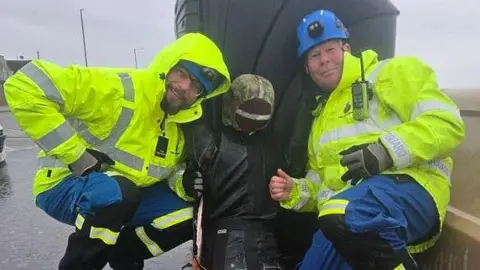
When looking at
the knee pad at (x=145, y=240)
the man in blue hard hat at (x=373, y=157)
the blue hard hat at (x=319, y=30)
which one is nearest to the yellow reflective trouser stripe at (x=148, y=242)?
the knee pad at (x=145, y=240)

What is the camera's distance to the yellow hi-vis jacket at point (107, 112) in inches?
87.3

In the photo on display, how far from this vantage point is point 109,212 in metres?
2.29

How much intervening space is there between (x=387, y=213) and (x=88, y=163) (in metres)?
1.27

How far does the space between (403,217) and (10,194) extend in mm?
5224

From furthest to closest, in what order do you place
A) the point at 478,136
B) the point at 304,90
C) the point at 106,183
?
the point at 304,90
the point at 106,183
the point at 478,136

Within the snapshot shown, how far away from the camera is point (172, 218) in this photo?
8.58ft

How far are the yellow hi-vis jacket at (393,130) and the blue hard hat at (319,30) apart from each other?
0.13 metres

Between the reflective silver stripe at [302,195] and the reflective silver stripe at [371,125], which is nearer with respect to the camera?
the reflective silver stripe at [371,125]

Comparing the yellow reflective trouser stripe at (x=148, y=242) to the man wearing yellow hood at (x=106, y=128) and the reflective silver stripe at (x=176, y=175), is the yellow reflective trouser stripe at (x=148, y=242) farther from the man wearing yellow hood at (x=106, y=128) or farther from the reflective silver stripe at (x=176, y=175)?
the reflective silver stripe at (x=176, y=175)

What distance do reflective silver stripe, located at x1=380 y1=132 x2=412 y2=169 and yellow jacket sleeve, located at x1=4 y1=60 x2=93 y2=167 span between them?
1.26 m

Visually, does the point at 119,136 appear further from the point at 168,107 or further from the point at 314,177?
the point at 314,177

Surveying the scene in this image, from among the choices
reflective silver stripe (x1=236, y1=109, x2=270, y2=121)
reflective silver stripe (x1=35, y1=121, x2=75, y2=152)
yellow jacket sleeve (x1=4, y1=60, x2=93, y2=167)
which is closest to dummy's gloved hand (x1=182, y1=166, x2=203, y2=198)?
reflective silver stripe (x1=236, y1=109, x2=270, y2=121)

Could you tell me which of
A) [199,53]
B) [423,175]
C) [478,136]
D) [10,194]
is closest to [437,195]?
[423,175]

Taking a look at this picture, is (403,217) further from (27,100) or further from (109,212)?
(27,100)
